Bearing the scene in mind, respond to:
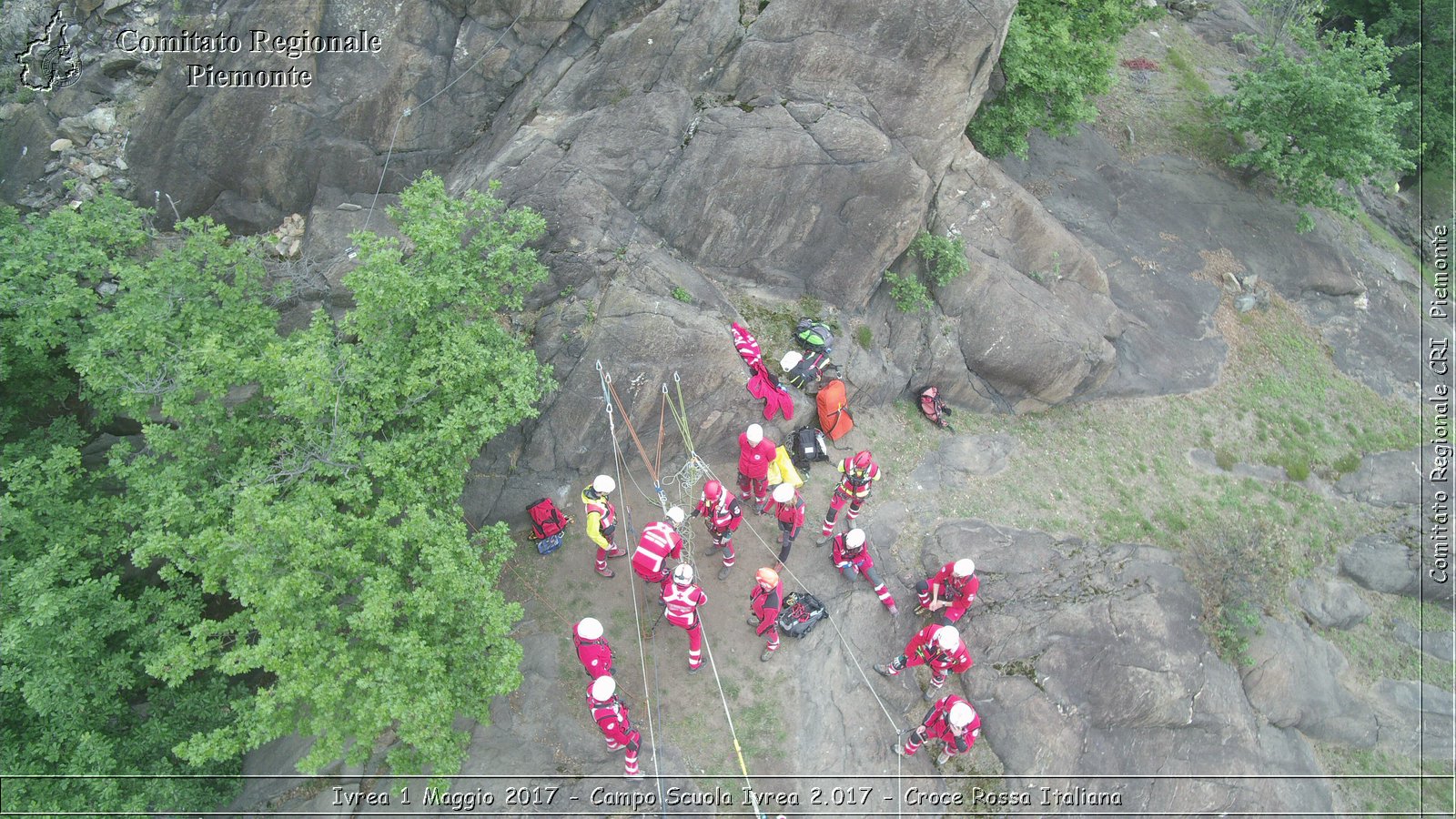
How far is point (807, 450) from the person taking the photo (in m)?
16.6

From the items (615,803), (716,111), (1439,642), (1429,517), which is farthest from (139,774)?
(1429,517)

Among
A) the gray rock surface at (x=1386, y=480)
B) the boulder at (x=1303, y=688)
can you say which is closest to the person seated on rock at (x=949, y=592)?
the boulder at (x=1303, y=688)

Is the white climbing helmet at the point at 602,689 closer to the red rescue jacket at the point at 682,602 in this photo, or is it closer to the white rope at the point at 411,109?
the red rescue jacket at the point at 682,602

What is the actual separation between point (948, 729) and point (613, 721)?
5.38 meters

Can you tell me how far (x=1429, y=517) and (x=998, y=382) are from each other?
38.9 feet

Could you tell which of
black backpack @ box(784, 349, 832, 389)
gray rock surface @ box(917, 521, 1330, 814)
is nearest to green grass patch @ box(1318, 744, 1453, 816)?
gray rock surface @ box(917, 521, 1330, 814)

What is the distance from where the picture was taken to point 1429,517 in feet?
68.0

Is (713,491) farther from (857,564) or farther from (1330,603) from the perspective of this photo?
(1330,603)

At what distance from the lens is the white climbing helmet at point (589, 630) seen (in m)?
11.8

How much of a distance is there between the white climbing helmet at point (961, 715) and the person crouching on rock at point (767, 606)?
307cm

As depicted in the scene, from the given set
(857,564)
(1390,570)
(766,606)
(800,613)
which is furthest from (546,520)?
(1390,570)

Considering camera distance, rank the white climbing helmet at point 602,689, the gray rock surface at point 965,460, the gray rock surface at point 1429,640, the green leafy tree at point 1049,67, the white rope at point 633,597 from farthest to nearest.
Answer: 1. the green leafy tree at point 1049,67
2. the gray rock surface at point 1429,640
3. the gray rock surface at point 965,460
4. the white rope at point 633,597
5. the white climbing helmet at point 602,689

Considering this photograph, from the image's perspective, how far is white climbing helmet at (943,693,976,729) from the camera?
1252cm

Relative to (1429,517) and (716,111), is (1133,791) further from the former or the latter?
(716,111)
